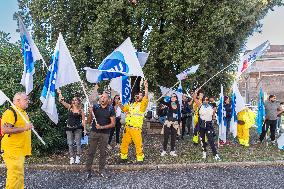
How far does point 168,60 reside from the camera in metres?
20.6

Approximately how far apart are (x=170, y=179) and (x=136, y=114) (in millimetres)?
2438

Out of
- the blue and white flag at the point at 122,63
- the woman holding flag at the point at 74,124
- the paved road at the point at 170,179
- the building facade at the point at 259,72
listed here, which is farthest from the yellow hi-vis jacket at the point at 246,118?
the building facade at the point at 259,72

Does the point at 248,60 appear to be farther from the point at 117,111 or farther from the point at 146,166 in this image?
the point at 146,166

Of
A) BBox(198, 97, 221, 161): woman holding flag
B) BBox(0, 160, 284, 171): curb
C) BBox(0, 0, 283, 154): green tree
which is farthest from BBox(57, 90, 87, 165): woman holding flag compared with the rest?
BBox(0, 0, 283, 154): green tree

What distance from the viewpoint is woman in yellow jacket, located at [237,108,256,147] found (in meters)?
15.3

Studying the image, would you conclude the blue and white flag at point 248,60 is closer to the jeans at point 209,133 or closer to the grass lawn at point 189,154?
the grass lawn at point 189,154

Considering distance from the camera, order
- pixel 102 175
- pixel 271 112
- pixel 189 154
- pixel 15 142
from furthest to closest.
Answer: pixel 271 112 < pixel 189 154 < pixel 102 175 < pixel 15 142

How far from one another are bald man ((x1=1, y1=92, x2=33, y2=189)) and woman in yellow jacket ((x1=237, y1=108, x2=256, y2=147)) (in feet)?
32.1

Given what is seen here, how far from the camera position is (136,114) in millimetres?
11672

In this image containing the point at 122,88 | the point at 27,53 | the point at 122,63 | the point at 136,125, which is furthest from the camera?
the point at 122,88

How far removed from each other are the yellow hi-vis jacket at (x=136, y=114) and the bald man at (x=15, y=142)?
4.54 meters

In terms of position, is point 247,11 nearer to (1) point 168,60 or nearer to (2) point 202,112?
(1) point 168,60

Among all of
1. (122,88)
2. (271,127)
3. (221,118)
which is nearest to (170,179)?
(122,88)

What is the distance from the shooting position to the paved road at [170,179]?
9211 mm
